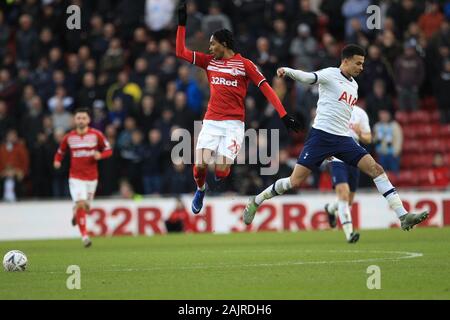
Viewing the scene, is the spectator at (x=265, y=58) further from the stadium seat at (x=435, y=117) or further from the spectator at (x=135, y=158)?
the stadium seat at (x=435, y=117)

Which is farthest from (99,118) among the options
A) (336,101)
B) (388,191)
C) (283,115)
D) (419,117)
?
(388,191)

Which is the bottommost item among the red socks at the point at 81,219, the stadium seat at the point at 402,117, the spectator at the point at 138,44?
the red socks at the point at 81,219

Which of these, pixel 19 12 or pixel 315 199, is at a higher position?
pixel 19 12

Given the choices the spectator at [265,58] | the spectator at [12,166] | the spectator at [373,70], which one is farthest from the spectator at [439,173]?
the spectator at [12,166]

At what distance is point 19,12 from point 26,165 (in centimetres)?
592

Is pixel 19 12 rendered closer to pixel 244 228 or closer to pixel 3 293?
pixel 244 228

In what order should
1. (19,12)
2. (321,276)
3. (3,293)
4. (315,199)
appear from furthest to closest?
(19,12)
(315,199)
(321,276)
(3,293)

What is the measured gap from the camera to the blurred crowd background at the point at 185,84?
2617 cm

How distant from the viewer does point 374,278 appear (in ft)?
39.0

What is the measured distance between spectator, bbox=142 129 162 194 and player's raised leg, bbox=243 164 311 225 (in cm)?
999

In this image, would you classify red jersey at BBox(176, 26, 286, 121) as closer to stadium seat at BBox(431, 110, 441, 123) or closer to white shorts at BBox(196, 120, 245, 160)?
white shorts at BBox(196, 120, 245, 160)

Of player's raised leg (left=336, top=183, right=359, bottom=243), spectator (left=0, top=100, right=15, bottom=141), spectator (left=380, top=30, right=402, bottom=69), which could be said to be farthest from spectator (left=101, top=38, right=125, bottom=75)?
player's raised leg (left=336, top=183, right=359, bottom=243)

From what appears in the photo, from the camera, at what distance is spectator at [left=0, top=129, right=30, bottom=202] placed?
2630cm
